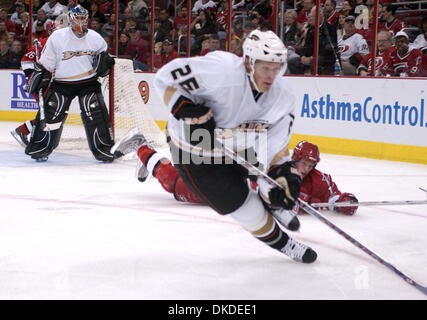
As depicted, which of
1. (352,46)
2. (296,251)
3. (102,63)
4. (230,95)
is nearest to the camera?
(230,95)

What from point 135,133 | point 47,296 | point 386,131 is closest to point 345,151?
point 386,131

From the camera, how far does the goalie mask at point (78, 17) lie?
17.6ft

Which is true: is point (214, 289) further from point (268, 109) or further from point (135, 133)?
point (135, 133)

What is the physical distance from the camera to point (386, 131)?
603cm

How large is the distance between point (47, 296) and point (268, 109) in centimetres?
107

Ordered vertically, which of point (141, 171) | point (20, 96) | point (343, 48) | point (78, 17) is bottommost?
point (20, 96)

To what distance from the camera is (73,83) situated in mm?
5539

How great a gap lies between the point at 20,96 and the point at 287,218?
740 cm

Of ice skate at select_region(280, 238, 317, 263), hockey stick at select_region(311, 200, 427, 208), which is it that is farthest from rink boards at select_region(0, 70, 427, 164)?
ice skate at select_region(280, 238, 317, 263)

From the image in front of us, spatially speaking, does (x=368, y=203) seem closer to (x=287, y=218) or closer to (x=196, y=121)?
(x=287, y=218)

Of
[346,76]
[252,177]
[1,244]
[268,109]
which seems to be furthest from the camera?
A: [346,76]

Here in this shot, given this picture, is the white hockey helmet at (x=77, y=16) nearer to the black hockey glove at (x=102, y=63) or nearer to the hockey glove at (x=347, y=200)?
the black hockey glove at (x=102, y=63)

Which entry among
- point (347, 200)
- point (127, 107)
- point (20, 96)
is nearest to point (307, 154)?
point (347, 200)

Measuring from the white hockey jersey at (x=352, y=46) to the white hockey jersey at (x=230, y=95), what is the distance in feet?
13.3
